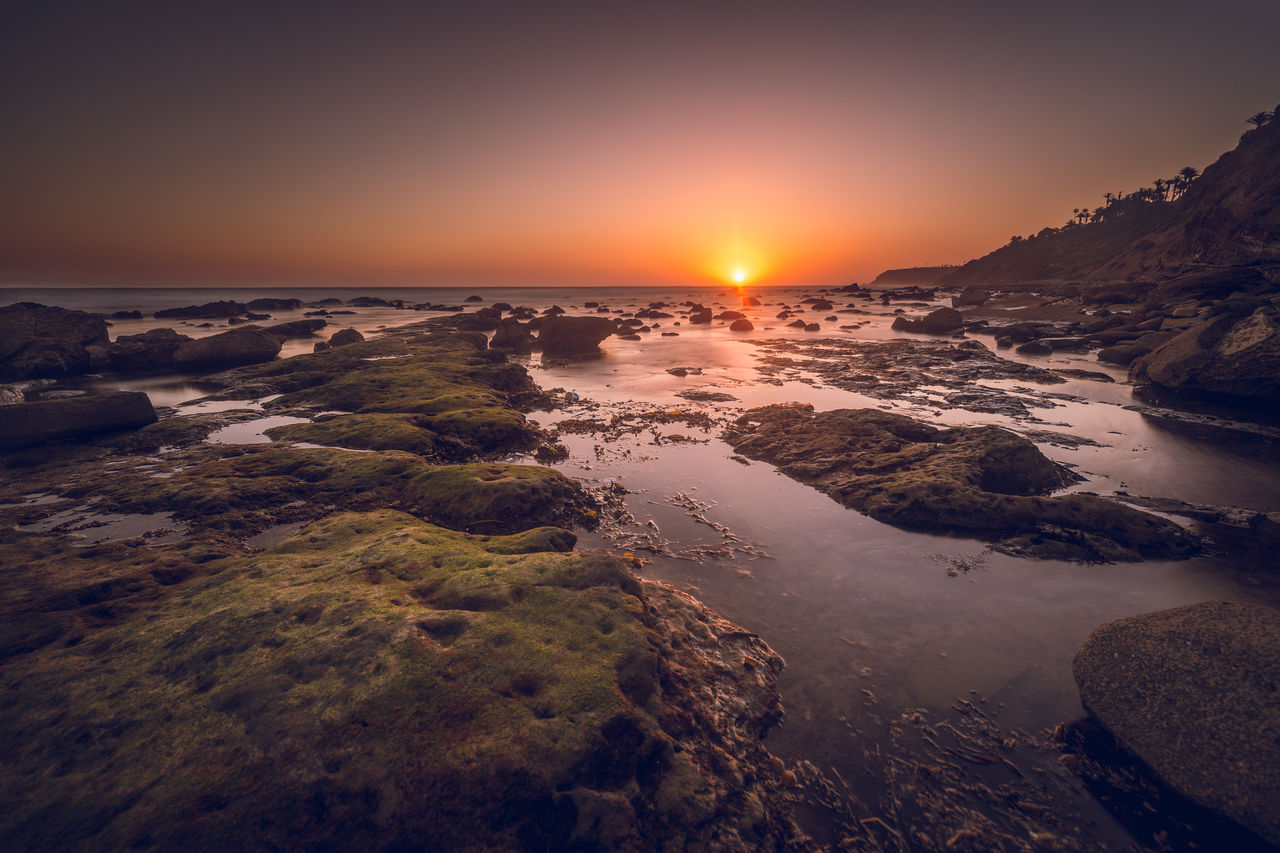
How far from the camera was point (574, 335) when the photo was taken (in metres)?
37.2

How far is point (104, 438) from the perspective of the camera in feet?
46.3

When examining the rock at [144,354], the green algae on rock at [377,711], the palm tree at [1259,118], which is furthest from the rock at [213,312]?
the palm tree at [1259,118]

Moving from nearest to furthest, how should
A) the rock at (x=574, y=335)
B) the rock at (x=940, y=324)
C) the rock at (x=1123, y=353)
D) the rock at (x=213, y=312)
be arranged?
1. the rock at (x=1123, y=353)
2. the rock at (x=574, y=335)
3. the rock at (x=940, y=324)
4. the rock at (x=213, y=312)

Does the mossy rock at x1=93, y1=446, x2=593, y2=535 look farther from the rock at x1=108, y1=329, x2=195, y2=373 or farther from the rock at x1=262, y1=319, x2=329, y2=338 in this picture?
the rock at x1=262, y1=319, x2=329, y2=338

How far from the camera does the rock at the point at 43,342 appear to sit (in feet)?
78.8

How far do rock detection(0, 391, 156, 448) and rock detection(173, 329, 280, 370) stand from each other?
1470 cm

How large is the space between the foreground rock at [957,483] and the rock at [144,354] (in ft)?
112

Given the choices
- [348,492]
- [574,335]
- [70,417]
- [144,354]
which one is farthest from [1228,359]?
[144,354]

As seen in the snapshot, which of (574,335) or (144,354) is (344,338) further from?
(574,335)

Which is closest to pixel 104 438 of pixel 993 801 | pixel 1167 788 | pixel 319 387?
pixel 319 387

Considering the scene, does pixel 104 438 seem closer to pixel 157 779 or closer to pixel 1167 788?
pixel 157 779

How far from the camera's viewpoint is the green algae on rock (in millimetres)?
3721

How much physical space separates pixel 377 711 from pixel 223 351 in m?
32.8

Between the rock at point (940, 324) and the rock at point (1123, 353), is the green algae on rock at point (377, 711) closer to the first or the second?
the rock at point (1123, 353)
